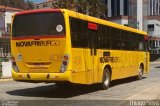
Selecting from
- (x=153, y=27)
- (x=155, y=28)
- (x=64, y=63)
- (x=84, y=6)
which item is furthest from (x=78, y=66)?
(x=153, y=27)

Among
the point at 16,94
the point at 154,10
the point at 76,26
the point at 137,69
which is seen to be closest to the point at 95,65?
the point at 76,26

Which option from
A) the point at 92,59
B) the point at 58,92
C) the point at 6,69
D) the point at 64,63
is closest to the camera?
the point at 64,63

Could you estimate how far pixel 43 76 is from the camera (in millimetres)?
15375

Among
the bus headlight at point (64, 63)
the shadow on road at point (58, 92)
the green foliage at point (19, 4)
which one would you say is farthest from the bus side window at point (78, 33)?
the green foliage at point (19, 4)

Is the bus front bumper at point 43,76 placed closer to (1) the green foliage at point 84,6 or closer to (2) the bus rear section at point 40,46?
(2) the bus rear section at point 40,46

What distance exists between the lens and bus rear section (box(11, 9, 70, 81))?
603 inches

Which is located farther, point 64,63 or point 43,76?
point 43,76

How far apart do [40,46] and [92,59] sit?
2.53 m

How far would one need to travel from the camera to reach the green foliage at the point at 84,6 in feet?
168

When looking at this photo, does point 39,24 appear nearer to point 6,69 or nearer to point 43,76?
point 43,76

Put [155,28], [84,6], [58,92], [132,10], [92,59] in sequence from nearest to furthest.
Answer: [92,59] → [58,92] → [84,6] → [132,10] → [155,28]

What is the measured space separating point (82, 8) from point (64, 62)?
124 feet

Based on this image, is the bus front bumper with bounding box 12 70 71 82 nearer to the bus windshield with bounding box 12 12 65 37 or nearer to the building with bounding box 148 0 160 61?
the bus windshield with bounding box 12 12 65 37

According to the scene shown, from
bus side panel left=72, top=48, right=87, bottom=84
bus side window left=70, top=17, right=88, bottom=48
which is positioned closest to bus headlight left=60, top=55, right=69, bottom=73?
bus side panel left=72, top=48, right=87, bottom=84
